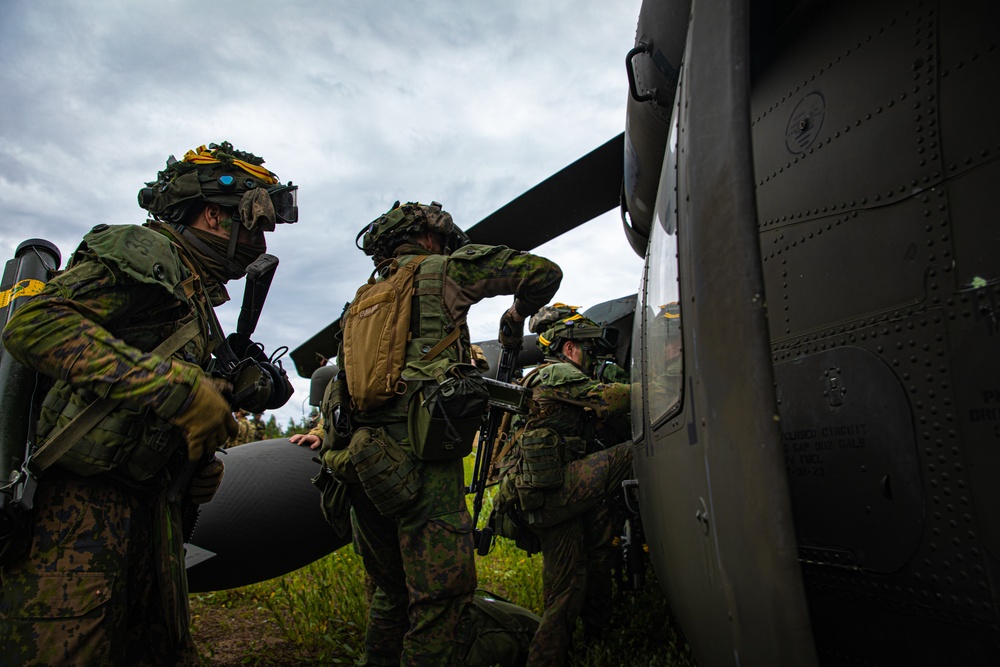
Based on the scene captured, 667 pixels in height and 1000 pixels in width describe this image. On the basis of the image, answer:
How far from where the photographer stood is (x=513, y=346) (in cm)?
400

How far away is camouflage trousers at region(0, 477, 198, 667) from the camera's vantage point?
1.78 m

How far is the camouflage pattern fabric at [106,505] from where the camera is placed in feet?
5.92

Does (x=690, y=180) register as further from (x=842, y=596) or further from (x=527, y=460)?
(x=527, y=460)

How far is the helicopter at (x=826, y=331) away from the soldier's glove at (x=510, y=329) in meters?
1.58

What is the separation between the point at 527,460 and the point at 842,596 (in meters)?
2.49

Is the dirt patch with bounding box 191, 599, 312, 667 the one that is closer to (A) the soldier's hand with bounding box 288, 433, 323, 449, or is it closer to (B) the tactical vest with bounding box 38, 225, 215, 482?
(A) the soldier's hand with bounding box 288, 433, 323, 449

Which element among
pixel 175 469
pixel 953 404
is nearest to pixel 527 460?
pixel 175 469

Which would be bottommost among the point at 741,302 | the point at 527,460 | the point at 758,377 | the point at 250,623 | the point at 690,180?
the point at 250,623

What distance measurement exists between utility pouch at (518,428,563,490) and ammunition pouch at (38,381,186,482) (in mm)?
2328

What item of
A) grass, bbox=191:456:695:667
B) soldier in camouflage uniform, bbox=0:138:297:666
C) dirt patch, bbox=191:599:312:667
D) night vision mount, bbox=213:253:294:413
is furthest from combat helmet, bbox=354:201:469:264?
dirt patch, bbox=191:599:312:667

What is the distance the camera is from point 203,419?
189cm

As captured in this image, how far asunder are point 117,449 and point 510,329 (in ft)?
7.30

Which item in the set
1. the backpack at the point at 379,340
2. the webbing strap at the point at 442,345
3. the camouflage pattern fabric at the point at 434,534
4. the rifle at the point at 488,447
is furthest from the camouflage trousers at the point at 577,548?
the backpack at the point at 379,340

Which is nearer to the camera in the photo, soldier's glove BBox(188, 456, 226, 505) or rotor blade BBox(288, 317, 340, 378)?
soldier's glove BBox(188, 456, 226, 505)
